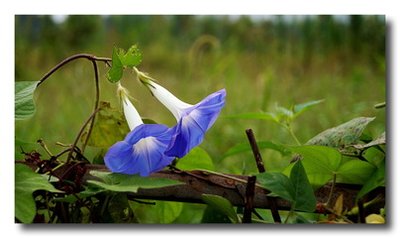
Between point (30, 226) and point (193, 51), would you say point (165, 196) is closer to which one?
point (30, 226)

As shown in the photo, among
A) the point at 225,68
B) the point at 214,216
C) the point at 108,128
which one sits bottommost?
the point at 214,216

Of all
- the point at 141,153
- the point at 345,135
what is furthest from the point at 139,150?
the point at 345,135

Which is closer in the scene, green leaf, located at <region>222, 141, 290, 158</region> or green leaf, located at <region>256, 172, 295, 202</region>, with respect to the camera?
green leaf, located at <region>256, 172, 295, 202</region>

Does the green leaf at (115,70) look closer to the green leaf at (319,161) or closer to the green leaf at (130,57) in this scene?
the green leaf at (130,57)

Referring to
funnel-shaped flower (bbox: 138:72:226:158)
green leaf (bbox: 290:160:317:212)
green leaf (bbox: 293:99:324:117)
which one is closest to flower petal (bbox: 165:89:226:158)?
funnel-shaped flower (bbox: 138:72:226:158)

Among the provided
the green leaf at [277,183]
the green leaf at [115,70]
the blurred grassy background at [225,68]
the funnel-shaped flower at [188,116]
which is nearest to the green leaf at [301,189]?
the green leaf at [277,183]

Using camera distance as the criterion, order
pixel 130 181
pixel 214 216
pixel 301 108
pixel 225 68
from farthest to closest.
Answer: pixel 225 68, pixel 301 108, pixel 214 216, pixel 130 181

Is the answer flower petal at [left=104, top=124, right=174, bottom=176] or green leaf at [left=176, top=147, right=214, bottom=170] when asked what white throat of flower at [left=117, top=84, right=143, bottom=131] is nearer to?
flower petal at [left=104, top=124, right=174, bottom=176]

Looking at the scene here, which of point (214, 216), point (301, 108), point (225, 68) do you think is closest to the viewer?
point (214, 216)

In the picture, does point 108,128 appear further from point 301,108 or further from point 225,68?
point 225,68
